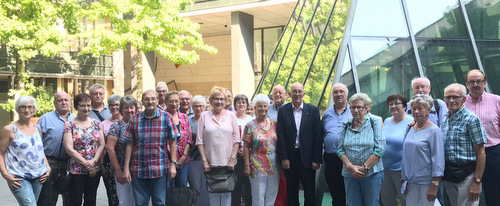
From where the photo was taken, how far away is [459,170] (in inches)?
187

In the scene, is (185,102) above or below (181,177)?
above

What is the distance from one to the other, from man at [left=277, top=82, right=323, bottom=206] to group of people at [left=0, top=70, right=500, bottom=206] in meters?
0.01

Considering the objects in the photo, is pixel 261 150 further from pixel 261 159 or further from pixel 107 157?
pixel 107 157

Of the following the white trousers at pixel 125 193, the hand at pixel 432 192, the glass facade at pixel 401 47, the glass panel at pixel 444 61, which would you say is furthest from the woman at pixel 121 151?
the glass panel at pixel 444 61

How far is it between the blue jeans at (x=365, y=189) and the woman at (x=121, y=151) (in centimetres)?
266

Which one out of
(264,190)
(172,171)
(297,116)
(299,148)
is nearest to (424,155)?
(299,148)

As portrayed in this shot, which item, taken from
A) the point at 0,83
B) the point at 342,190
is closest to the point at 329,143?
the point at 342,190

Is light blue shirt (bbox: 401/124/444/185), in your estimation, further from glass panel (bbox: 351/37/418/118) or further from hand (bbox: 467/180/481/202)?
glass panel (bbox: 351/37/418/118)

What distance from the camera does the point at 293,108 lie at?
6406 millimetres

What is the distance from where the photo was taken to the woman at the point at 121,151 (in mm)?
5664

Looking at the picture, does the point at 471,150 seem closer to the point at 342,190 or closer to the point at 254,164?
the point at 342,190

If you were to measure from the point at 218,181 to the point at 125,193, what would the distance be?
1220mm

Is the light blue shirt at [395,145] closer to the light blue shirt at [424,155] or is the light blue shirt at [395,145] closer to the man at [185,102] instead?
the light blue shirt at [424,155]

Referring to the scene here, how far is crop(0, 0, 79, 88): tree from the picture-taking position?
16.3 meters
